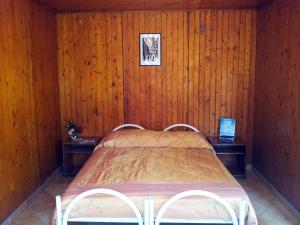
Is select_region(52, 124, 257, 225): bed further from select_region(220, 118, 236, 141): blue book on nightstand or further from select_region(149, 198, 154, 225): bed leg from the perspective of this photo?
select_region(220, 118, 236, 141): blue book on nightstand

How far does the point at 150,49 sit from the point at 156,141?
134 centimetres

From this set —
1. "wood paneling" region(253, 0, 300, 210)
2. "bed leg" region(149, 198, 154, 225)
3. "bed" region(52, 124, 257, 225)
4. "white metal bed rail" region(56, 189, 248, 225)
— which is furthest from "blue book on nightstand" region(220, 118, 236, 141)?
"bed leg" region(149, 198, 154, 225)

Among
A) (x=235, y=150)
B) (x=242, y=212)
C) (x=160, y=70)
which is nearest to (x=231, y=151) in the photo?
(x=235, y=150)

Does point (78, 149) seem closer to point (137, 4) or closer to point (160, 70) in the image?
point (160, 70)

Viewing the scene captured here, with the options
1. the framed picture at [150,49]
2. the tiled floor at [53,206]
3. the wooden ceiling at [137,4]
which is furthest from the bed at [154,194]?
the wooden ceiling at [137,4]

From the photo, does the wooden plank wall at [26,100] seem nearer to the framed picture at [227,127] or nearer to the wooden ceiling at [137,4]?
the wooden ceiling at [137,4]

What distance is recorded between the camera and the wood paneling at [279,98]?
2924mm

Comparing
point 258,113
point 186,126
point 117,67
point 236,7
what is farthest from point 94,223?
point 236,7

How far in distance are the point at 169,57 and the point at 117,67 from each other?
2.39ft

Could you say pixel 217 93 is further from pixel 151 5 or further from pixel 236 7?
pixel 151 5

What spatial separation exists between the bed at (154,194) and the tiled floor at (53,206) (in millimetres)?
702

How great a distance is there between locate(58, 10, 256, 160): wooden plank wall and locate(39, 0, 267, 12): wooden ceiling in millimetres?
165

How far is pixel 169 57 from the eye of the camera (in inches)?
163

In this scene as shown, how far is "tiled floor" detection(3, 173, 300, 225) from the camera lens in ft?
9.36
